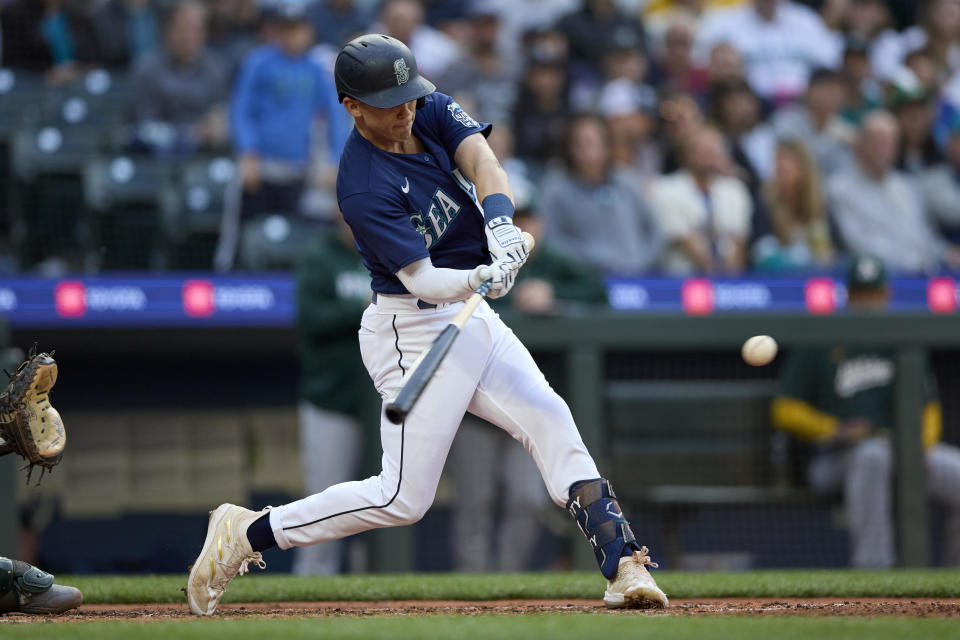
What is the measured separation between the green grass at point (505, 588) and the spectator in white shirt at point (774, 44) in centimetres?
472

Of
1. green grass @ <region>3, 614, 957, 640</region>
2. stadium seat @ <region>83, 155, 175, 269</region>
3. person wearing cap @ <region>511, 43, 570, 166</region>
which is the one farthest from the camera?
person wearing cap @ <region>511, 43, 570, 166</region>

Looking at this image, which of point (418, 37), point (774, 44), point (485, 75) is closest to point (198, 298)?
point (485, 75)

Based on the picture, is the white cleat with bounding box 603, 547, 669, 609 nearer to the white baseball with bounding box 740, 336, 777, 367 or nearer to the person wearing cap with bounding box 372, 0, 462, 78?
the white baseball with bounding box 740, 336, 777, 367

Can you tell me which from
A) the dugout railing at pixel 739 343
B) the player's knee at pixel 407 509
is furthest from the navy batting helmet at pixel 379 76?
A: the dugout railing at pixel 739 343

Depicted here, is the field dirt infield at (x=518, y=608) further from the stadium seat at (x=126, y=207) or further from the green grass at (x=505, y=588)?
the stadium seat at (x=126, y=207)

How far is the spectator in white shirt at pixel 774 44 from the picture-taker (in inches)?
342

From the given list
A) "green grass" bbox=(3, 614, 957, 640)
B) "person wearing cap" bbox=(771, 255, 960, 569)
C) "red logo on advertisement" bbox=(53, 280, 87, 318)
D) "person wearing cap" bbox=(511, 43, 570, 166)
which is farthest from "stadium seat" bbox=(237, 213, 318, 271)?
"green grass" bbox=(3, 614, 957, 640)

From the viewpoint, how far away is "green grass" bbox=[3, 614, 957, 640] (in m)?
2.90

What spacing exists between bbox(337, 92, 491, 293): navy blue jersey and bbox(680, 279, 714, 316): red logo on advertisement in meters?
3.34

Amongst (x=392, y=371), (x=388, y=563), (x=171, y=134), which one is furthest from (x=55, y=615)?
(x=171, y=134)

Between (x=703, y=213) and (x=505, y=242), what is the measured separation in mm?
4232

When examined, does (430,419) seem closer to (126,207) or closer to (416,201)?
(416,201)

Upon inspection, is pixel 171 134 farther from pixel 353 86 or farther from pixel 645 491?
pixel 353 86

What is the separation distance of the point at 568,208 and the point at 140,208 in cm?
237
